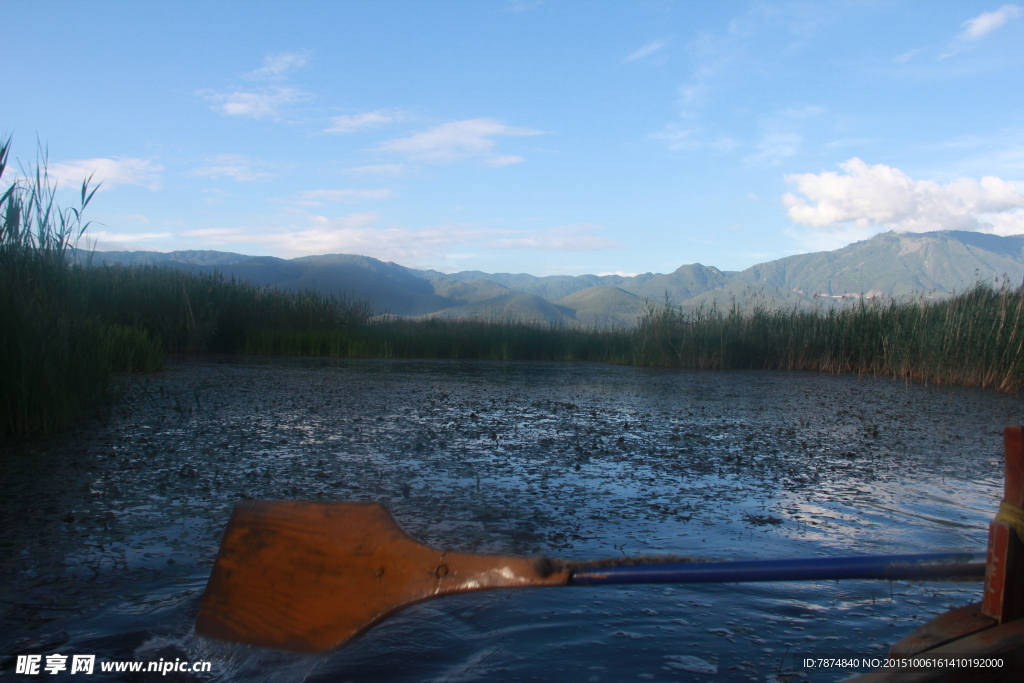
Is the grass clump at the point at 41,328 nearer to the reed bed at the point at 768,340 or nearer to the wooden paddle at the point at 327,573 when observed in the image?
the wooden paddle at the point at 327,573

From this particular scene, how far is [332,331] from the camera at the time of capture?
1388 centimetres

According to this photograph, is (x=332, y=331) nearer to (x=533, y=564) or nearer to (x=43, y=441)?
(x=43, y=441)

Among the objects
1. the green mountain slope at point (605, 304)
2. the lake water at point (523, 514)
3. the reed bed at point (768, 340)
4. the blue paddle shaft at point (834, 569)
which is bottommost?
the lake water at point (523, 514)

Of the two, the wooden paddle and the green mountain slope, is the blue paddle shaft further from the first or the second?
the green mountain slope

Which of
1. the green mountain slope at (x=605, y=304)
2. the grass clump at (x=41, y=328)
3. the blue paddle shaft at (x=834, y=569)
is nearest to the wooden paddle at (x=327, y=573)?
the blue paddle shaft at (x=834, y=569)

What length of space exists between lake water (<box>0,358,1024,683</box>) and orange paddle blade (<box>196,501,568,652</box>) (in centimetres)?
7

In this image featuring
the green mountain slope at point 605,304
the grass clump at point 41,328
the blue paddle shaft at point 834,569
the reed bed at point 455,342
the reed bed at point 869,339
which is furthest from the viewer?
the green mountain slope at point 605,304

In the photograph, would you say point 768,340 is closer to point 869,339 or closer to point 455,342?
point 869,339

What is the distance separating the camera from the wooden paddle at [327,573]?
1.64 meters

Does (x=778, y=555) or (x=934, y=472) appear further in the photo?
(x=934, y=472)

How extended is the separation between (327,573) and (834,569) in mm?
1227

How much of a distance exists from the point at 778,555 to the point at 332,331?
41.2 ft

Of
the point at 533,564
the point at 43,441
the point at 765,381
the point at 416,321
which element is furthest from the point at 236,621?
the point at 416,321

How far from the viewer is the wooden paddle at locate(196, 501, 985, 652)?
164 cm
